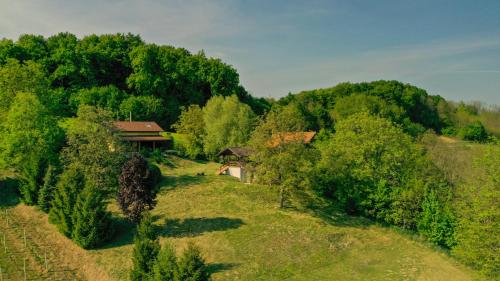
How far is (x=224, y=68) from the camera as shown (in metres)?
93.2

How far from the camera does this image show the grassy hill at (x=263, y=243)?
30.0 meters

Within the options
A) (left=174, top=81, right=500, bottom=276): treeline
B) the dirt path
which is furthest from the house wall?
the dirt path

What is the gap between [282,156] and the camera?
1618 inches

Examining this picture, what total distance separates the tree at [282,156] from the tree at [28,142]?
75.5ft

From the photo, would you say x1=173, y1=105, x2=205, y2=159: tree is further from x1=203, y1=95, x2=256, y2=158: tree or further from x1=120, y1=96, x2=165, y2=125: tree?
x1=120, y1=96, x2=165, y2=125: tree

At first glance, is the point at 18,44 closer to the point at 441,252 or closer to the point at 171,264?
the point at 171,264

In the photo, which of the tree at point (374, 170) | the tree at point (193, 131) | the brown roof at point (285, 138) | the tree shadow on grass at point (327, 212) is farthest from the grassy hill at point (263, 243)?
the tree at point (193, 131)

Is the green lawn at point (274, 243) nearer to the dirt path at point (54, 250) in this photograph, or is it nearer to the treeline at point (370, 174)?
the dirt path at point (54, 250)

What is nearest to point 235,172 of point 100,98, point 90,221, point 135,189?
point 135,189

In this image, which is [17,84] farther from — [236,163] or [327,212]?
[327,212]

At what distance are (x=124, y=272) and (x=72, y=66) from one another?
201ft

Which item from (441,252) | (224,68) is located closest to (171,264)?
(441,252)

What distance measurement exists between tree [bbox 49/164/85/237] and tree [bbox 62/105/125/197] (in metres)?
1.77

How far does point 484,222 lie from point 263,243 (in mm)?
17377
